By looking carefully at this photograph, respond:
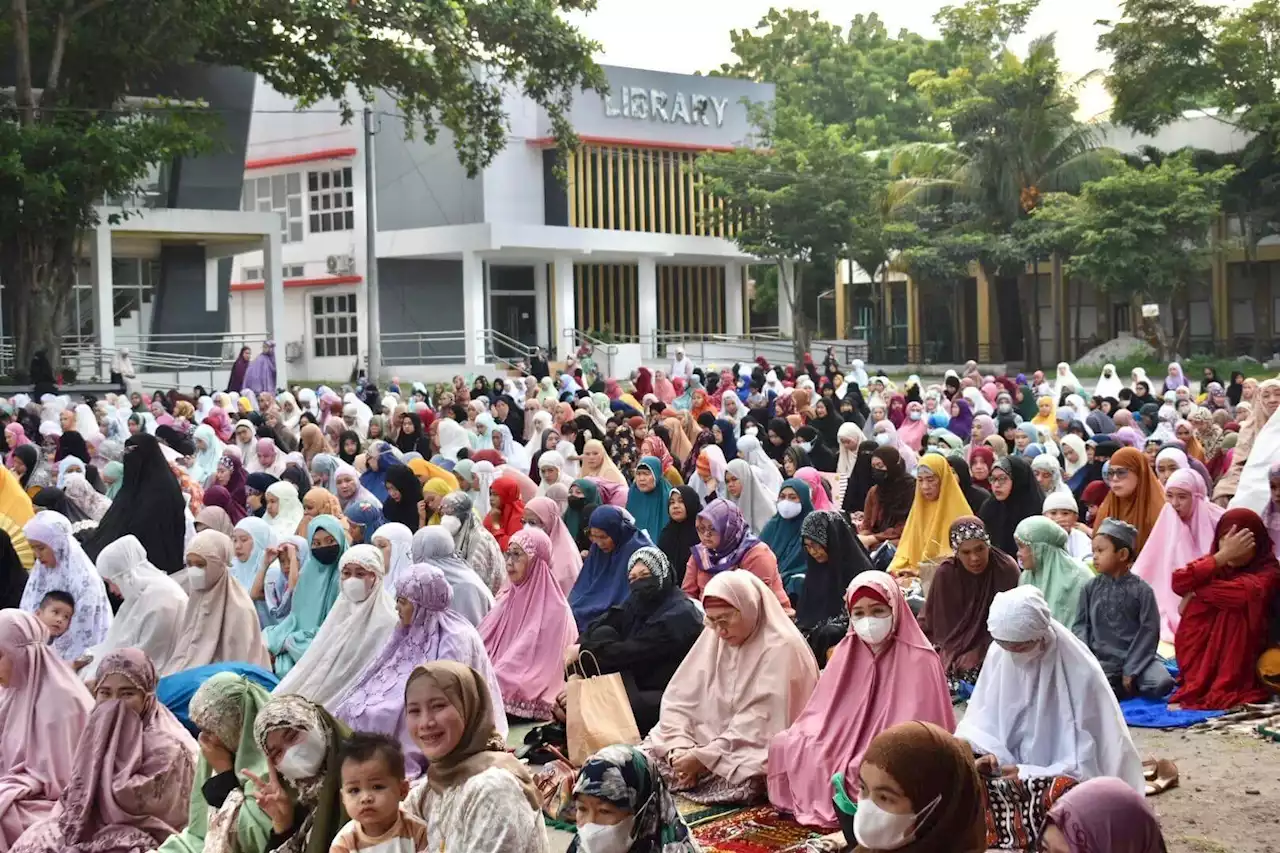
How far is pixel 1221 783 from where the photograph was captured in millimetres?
5488

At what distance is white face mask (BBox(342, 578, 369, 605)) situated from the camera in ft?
21.2

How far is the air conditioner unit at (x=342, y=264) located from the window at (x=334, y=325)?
73 centimetres

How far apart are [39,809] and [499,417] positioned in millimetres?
10720

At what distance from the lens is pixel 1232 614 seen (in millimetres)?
6562

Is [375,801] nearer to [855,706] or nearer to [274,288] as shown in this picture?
[855,706]

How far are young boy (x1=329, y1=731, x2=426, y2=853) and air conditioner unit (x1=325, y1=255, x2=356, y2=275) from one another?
27.7 metres

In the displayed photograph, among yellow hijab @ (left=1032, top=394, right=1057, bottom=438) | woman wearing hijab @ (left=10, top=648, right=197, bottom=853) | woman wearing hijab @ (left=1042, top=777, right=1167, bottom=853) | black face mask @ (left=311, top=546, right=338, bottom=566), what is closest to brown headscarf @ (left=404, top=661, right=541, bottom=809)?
woman wearing hijab @ (left=10, top=648, right=197, bottom=853)

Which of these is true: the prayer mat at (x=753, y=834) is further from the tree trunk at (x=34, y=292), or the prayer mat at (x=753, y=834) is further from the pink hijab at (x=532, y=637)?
the tree trunk at (x=34, y=292)

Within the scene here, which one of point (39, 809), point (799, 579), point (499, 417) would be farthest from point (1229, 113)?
point (39, 809)

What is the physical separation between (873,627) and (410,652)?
1.80 m

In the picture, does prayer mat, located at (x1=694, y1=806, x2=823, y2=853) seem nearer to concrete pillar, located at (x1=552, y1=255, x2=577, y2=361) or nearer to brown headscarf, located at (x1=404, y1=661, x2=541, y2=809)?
brown headscarf, located at (x1=404, y1=661, x2=541, y2=809)

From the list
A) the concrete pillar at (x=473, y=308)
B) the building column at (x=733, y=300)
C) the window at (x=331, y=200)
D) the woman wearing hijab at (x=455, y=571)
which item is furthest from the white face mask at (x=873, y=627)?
the building column at (x=733, y=300)

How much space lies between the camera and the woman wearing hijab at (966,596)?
6.79 meters

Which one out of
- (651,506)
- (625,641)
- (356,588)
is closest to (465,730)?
(625,641)
